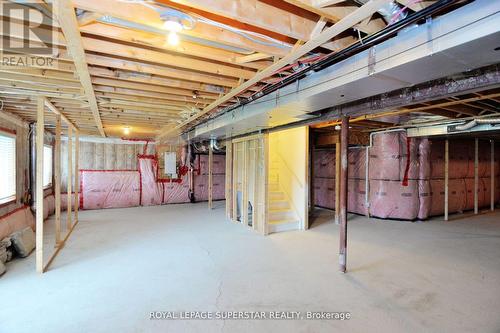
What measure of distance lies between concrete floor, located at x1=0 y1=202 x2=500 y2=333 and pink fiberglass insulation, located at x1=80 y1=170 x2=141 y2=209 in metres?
2.95

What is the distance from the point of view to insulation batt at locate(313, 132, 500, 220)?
18.7ft

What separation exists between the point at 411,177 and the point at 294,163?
8.99 feet

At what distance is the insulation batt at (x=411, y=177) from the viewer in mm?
5699

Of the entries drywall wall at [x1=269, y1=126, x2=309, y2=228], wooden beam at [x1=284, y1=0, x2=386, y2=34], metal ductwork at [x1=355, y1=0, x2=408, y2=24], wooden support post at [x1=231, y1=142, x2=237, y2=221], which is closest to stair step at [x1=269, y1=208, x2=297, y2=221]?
drywall wall at [x1=269, y1=126, x2=309, y2=228]

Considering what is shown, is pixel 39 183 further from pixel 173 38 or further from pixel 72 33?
pixel 173 38

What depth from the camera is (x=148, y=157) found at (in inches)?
315

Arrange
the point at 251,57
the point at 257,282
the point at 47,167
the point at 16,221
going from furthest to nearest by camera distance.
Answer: the point at 47,167
the point at 16,221
the point at 257,282
the point at 251,57

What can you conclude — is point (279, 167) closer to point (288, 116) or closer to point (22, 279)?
point (288, 116)

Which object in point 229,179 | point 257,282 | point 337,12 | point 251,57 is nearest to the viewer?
point 337,12

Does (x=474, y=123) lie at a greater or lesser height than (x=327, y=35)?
lesser

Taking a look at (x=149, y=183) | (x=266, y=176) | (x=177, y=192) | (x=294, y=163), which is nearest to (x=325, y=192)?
(x=294, y=163)

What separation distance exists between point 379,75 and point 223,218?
4.76 meters

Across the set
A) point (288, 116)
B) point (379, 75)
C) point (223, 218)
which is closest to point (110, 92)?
point (288, 116)

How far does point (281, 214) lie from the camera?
5051mm
